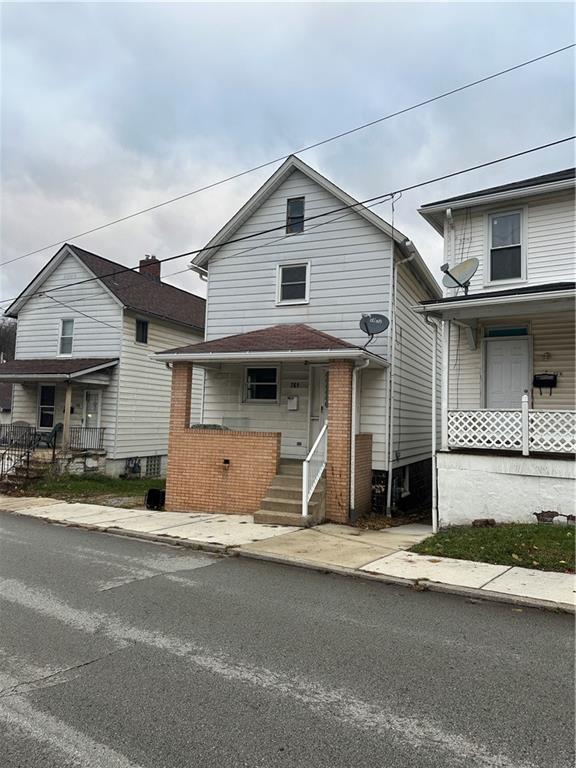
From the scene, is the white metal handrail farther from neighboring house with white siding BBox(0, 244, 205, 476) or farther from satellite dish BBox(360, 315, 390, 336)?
neighboring house with white siding BBox(0, 244, 205, 476)

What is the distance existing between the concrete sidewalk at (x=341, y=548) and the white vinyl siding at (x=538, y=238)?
5851 mm

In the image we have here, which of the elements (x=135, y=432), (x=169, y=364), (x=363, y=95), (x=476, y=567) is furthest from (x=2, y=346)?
(x=476, y=567)

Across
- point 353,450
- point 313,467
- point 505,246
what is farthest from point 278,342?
point 505,246

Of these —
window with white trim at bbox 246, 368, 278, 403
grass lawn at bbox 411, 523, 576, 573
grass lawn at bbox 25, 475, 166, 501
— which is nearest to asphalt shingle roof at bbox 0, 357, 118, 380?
grass lawn at bbox 25, 475, 166, 501

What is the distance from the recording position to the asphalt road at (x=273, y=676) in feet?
10.1

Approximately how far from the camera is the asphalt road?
307 cm

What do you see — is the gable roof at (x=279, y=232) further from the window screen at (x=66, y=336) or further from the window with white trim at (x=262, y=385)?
the window screen at (x=66, y=336)

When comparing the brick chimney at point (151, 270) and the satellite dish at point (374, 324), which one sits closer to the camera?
the satellite dish at point (374, 324)

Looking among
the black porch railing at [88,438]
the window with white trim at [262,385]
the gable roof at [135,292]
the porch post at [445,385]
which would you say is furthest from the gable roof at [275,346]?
the black porch railing at [88,438]

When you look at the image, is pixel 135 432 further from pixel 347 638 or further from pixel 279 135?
pixel 347 638

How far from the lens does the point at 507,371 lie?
11.8 metres

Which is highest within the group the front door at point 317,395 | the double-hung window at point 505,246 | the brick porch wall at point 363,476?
the double-hung window at point 505,246

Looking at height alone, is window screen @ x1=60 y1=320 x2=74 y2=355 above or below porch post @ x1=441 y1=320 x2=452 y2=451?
above

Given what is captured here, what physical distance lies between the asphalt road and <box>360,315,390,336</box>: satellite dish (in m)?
6.58
